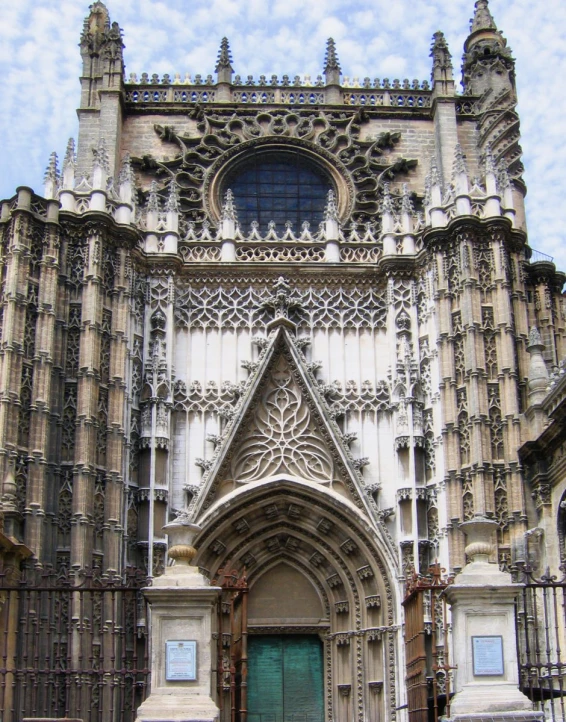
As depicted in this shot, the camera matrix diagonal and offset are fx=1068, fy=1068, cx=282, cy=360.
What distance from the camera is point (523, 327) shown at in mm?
24172

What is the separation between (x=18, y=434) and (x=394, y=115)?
1386 cm

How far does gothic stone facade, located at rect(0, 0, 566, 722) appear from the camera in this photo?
72.9 feet

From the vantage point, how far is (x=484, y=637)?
13023 mm

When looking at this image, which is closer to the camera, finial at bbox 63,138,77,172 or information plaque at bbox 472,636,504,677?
information plaque at bbox 472,636,504,677

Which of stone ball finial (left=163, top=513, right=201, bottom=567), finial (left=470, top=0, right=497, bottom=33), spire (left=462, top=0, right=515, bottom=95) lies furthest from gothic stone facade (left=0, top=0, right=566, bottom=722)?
stone ball finial (left=163, top=513, right=201, bottom=567)

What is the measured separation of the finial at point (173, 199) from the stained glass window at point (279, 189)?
1.99 metres

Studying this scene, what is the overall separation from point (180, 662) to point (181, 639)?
0.90ft

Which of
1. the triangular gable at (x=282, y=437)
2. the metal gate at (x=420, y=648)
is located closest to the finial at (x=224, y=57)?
the triangular gable at (x=282, y=437)

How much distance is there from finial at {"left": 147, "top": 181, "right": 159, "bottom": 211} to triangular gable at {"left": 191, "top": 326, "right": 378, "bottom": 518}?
4431mm

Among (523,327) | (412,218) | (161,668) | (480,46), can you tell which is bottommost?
(161,668)

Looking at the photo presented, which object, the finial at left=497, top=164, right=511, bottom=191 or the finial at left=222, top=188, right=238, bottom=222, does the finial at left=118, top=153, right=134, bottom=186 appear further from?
the finial at left=497, top=164, right=511, bottom=191

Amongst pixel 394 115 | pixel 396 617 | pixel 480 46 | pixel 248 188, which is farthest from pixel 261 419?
pixel 480 46

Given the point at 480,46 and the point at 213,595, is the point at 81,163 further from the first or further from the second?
the point at 213,595

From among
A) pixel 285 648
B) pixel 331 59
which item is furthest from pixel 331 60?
pixel 285 648
